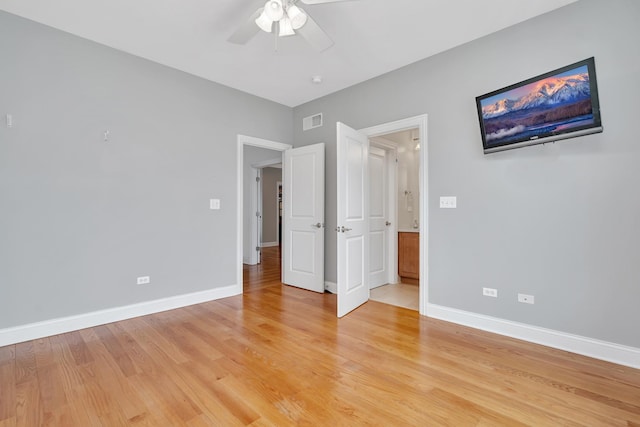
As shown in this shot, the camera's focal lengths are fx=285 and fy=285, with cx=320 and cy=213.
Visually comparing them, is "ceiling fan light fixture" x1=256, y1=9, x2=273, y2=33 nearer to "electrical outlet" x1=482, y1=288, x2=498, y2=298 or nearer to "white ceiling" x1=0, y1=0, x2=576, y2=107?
"white ceiling" x1=0, y1=0, x2=576, y2=107

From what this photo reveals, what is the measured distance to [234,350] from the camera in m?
2.36

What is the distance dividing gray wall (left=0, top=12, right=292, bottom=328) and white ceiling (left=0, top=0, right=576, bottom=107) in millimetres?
280

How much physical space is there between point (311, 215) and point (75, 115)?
286 cm

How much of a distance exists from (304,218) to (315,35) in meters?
2.53

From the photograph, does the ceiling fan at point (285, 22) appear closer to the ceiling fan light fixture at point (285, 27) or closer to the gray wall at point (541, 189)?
the ceiling fan light fixture at point (285, 27)

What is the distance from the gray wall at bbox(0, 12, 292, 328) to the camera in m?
2.52

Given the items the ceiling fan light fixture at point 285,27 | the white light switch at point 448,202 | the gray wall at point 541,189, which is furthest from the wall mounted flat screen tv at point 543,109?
the ceiling fan light fixture at point 285,27

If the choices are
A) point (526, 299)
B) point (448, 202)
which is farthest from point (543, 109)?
point (526, 299)

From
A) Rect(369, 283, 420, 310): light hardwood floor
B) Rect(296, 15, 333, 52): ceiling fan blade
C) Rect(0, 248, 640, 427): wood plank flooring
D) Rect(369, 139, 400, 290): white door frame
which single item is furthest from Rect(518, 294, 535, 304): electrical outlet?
Rect(296, 15, 333, 52): ceiling fan blade

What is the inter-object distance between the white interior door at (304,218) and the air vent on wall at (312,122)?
0.39 metres

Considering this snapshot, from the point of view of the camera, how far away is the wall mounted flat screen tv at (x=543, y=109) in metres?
2.10

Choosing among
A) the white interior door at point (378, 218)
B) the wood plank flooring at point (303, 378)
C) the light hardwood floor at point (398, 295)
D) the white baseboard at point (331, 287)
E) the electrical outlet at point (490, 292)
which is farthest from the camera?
the white interior door at point (378, 218)

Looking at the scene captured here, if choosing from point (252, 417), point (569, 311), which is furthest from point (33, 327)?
point (569, 311)

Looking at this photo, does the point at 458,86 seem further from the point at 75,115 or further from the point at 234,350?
the point at 75,115
